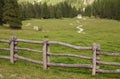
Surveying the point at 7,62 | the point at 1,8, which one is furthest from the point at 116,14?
the point at 7,62

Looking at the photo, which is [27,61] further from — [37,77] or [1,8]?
[1,8]

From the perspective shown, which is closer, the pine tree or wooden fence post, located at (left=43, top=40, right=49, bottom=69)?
wooden fence post, located at (left=43, top=40, right=49, bottom=69)

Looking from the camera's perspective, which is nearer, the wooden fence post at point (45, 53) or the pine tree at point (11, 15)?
the wooden fence post at point (45, 53)

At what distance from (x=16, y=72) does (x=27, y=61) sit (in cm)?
337

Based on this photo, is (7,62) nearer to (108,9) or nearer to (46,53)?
(46,53)

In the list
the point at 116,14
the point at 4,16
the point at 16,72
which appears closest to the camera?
the point at 16,72


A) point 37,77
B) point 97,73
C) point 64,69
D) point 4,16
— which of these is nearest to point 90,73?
point 97,73

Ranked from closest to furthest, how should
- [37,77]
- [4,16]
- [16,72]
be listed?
[37,77]
[16,72]
[4,16]

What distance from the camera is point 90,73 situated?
71.9ft

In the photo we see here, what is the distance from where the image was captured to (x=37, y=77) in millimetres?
20266

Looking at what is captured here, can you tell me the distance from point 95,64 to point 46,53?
3903mm

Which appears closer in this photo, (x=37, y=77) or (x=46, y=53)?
(x=37, y=77)

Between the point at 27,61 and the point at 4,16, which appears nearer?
the point at 27,61

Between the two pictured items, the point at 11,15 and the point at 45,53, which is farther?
the point at 11,15
